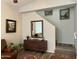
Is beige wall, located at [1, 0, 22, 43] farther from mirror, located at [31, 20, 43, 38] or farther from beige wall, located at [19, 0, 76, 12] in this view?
mirror, located at [31, 20, 43, 38]

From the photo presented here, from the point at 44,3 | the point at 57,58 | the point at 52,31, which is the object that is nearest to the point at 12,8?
the point at 44,3

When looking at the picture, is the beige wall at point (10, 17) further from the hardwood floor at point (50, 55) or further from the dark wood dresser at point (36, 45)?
the hardwood floor at point (50, 55)

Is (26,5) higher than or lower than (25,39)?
higher

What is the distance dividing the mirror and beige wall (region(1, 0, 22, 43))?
86 centimetres

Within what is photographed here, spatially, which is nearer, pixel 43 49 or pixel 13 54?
pixel 13 54

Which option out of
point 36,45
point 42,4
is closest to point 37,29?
point 36,45

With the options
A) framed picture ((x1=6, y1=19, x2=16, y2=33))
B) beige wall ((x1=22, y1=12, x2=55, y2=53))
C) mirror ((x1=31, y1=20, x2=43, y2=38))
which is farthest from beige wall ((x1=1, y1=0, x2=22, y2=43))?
mirror ((x1=31, y1=20, x2=43, y2=38))

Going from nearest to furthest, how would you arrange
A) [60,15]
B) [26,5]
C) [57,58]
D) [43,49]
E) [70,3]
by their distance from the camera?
[57,58], [70,3], [43,49], [26,5], [60,15]

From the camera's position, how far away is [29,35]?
6887 millimetres

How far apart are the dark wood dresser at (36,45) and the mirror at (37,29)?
0.40m

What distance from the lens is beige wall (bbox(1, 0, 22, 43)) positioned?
555 centimetres

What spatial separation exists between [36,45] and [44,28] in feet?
3.52

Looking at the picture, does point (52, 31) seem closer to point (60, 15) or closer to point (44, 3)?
point (44, 3)

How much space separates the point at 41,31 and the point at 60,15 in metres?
2.46
